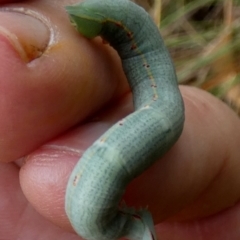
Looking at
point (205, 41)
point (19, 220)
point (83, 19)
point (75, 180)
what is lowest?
point (19, 220)

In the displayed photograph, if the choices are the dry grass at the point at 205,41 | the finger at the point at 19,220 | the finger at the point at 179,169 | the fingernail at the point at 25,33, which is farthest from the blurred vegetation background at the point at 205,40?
the fingernail at the point at 25,33

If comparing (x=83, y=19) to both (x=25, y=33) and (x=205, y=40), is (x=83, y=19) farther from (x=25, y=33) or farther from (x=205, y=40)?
(x=205, y=40)

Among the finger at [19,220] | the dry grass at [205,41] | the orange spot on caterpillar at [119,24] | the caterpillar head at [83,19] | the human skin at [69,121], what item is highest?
the caterpillar head at [83,19]

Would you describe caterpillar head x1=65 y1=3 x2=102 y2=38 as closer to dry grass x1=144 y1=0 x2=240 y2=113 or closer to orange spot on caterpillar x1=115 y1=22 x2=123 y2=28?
orange spot on caterpillar x1=115 y1=22 x2=123 y2=28

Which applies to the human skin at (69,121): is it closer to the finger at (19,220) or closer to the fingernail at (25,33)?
the fingernail at (25,33)

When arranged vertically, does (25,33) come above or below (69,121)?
above

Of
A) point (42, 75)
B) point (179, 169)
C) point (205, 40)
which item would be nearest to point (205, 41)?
point (205, 40)

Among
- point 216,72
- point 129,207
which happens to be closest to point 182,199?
point 129,207

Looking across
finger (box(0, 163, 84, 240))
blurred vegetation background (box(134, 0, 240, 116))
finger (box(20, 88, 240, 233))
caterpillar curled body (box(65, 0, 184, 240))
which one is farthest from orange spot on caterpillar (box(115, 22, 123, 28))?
blurred vegetation background (box(134, 0, 240, 116))

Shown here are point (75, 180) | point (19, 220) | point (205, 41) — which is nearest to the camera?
point (75, 180)
